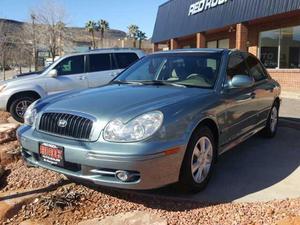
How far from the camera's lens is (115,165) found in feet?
12.9

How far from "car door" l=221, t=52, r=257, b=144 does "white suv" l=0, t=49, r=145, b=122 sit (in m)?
5.18

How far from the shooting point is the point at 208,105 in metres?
4.80

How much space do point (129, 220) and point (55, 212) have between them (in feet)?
2.46

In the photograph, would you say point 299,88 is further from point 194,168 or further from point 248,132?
point 194,168

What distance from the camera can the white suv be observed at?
10.0 metres

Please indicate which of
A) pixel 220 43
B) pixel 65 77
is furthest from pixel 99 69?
pixel 220 43

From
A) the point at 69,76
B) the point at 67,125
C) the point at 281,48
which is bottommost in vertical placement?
the point at 67,125

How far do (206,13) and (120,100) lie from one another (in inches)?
776

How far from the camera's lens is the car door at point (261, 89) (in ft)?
21.3

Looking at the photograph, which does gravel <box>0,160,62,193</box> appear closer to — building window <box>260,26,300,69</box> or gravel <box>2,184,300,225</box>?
gravel <box>2,184,300,225</box>

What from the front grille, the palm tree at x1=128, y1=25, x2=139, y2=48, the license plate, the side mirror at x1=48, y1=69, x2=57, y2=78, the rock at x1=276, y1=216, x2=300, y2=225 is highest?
the palm tree at x1=128, y1=25, x2=139, y2=48

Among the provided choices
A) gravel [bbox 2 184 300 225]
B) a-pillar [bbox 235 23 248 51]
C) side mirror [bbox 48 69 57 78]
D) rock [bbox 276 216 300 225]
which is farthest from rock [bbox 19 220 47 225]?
a-pillar [bbox 235 23 248 51]

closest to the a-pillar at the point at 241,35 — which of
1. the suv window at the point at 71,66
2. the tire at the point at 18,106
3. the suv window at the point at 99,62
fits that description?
the suv window at the point at 99,62

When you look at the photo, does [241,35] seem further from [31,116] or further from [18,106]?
[31,116]
